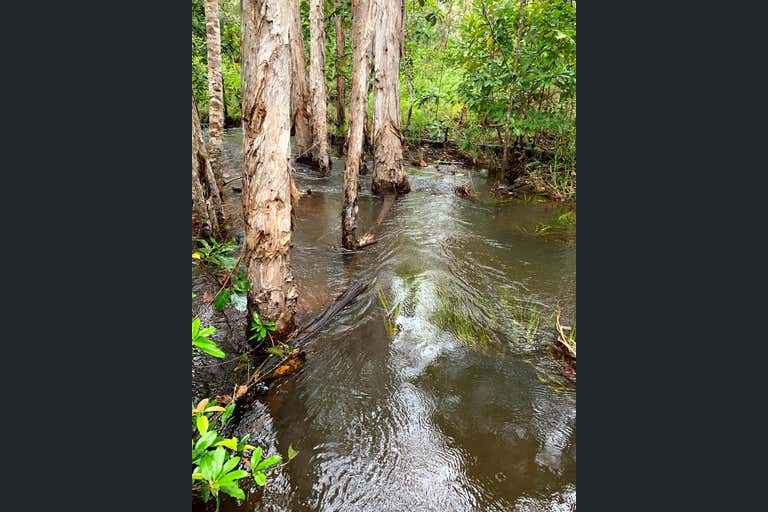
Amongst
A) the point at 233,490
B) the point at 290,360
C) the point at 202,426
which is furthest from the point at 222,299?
the point at 233,490

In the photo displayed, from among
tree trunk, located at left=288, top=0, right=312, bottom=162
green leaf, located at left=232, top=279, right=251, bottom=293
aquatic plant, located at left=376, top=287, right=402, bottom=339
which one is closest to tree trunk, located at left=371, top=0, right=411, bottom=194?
tree trunk, located at left=288, top=0, right=312, bottom=162

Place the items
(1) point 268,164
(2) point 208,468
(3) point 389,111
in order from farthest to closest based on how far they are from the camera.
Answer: (3) point 389,111 → (1) point 268,164 → (2) point 208,468

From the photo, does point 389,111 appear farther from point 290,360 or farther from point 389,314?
point 290,360

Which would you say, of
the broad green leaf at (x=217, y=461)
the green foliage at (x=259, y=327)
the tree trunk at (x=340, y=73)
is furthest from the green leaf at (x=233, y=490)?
the tree trunk at (x=340, y=73)

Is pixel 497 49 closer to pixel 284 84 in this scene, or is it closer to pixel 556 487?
pixel 284 84

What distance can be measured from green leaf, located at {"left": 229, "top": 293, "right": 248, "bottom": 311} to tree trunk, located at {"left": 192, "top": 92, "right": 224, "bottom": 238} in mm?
2075

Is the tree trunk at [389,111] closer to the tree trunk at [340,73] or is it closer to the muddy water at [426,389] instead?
the muddy water at [426,389]

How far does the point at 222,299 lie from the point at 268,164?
1.11 meters

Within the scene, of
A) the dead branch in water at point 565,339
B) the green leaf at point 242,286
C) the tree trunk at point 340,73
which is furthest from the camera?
the tree trunk at point 340,73

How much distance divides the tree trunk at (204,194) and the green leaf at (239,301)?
2.08m

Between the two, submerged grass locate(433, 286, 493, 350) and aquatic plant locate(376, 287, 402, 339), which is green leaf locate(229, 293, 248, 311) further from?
submerged grass locate(433, 286, 493, 350)

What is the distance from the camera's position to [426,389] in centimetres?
354

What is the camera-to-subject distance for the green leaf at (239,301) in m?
3.59

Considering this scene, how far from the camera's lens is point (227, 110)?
13.8 meters
